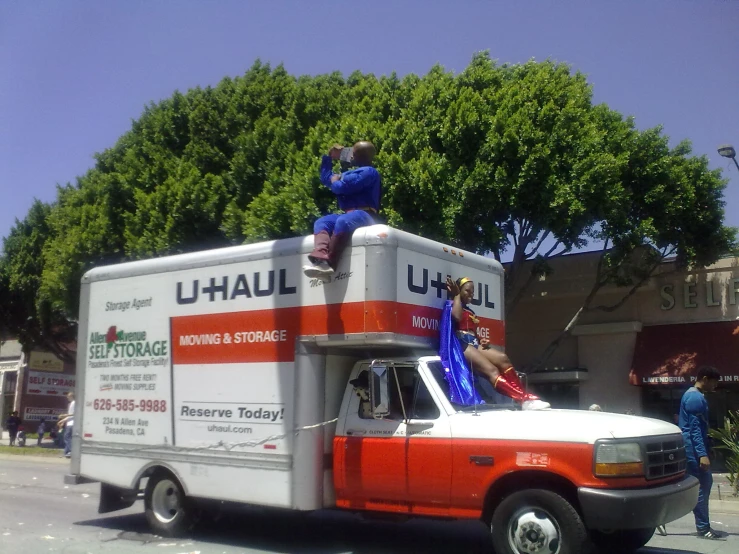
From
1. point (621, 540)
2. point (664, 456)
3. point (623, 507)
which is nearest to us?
point (623, 507)

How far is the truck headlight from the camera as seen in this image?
20.1ft

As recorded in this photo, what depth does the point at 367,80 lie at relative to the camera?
2008 cm

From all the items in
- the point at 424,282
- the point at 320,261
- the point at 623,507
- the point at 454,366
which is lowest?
the point at 623,507

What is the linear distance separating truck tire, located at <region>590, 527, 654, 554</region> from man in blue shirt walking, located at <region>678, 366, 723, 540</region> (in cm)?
138

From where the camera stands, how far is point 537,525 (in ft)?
20.7

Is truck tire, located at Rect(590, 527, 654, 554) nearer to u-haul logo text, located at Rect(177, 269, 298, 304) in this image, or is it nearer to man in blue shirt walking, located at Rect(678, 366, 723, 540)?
man in blue shirt walking, located at Rect(678, 366, 723, 540)

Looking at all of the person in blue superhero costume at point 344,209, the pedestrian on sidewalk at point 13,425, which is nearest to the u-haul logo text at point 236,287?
the person in blue superhero costume at point 344,209

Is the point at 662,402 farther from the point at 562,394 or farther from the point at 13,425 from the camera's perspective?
the point at 13,425

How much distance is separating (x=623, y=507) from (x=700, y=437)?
2.67m

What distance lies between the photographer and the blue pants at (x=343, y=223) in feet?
24.4

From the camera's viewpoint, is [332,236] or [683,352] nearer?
[332,236]

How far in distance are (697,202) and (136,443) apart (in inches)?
582

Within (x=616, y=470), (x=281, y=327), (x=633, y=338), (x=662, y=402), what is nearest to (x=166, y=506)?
(x=281, y=327)

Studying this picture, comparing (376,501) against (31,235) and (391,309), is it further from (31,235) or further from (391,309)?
(31,235)
